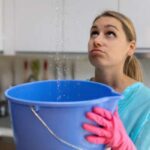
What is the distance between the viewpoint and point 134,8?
162cm

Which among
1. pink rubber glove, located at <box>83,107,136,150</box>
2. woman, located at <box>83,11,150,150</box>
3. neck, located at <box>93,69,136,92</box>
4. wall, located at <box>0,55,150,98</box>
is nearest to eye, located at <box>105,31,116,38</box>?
woman, located at <box>83,11,150,150</box>

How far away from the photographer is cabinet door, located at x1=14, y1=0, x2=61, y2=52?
70.2 inches

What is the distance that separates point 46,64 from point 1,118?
492 millimetres

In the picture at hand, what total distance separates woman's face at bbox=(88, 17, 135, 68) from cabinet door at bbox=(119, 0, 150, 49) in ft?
2.05


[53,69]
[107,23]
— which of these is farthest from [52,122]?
[53,69]

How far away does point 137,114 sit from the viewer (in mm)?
898

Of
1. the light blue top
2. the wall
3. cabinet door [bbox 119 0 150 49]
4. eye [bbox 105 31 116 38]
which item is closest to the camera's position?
the light blue top

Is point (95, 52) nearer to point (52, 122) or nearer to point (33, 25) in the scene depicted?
point (52, 122)

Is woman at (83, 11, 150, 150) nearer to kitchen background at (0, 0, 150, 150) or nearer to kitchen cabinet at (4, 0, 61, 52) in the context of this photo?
kitchen background at (0, 0, 150, 150)

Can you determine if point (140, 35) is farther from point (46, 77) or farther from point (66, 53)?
point (46, 77)

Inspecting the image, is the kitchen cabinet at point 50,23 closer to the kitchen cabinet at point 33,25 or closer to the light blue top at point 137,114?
the kitchen cabinet at point 33,25

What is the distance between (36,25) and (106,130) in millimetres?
1307

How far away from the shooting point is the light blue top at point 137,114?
85cm

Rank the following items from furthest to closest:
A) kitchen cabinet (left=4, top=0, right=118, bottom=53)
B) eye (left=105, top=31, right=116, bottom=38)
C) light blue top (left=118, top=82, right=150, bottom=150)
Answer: kitchen cabinet (left=4, top=0, right=118, bottom=53) → eye (left=105, top=31, right=116, bottom=38) → light blue top (left=118, top=82, right=150, bottom=150)
